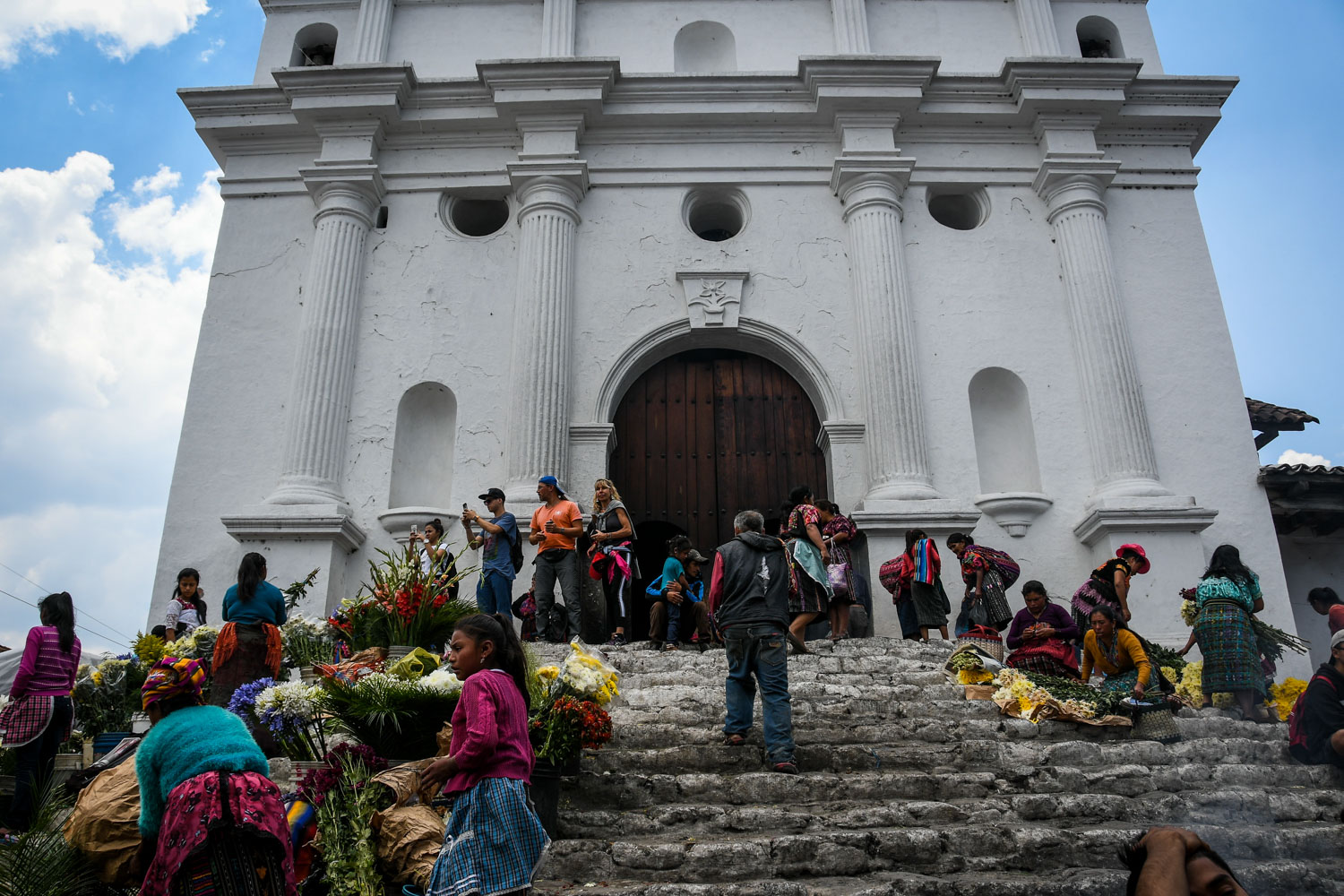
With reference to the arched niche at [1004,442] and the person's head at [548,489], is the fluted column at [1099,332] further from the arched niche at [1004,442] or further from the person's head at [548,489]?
the person's head at [548,489]

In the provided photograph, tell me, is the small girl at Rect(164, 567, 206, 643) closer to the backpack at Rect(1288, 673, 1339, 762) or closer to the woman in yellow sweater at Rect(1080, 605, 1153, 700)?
the woman in yellow sweater at Rect(1080, 605, 1153, 700)

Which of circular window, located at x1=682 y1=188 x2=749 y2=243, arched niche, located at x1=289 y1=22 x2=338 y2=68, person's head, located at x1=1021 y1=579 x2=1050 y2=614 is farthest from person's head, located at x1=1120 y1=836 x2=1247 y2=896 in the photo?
arched niche, located at x1=289 y1=22 x2=338 y2=68

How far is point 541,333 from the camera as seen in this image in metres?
12.5

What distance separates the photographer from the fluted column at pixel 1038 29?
14.2 metres

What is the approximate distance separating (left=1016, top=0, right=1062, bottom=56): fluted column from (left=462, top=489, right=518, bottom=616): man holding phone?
9.91 meters

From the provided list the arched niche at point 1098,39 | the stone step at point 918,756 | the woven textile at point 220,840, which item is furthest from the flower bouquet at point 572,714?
the arched niche at point 1098,39

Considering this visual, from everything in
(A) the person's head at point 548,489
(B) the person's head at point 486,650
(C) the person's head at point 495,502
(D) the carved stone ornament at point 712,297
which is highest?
(D) the carved stone ornament at point 712,297

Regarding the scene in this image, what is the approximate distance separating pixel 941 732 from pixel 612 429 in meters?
6.44

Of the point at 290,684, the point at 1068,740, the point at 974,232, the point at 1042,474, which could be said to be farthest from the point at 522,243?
the point at 1068,740

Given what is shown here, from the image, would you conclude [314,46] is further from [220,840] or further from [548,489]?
[220,840]

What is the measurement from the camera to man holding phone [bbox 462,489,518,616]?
972 cm

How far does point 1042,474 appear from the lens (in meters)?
12.4

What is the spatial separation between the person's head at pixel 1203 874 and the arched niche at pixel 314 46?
14702 millimetres

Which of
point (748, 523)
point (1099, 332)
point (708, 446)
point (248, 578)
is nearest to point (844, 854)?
point (748, 523)
